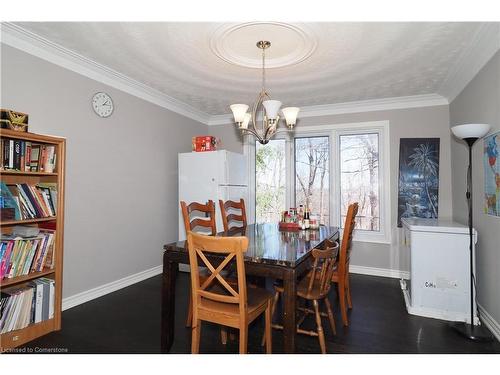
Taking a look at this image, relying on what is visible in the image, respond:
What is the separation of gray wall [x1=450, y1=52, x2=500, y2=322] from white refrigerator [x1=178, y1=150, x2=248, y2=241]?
2773 mm

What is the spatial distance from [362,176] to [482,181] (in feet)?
5.38

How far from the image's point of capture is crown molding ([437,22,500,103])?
2271mm

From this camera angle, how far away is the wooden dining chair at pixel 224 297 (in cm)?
162

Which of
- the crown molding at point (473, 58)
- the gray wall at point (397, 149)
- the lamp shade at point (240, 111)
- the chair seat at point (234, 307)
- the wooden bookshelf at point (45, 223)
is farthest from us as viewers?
the gray wall at point (397, 149)

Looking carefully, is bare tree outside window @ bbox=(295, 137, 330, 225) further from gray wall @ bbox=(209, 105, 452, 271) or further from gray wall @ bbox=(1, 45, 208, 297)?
gray wall @ bbox=(1, 45, 208, 297)

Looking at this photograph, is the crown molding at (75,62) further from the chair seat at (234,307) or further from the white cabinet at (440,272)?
the white cabinet at (440,272)

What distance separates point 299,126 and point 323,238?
2.55 meters

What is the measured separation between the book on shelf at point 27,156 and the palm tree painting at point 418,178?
401cm

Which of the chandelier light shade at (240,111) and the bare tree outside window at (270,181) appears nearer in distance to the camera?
the chandelier light shade at (240,111)

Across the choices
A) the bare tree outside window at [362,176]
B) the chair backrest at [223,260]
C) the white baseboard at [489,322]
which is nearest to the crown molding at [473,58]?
the bare tree outside window at [362,176]

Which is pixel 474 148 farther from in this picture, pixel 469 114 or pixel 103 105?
pixel 103 105

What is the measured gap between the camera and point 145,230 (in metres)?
3.80

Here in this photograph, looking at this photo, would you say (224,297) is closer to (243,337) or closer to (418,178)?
(243,337)
